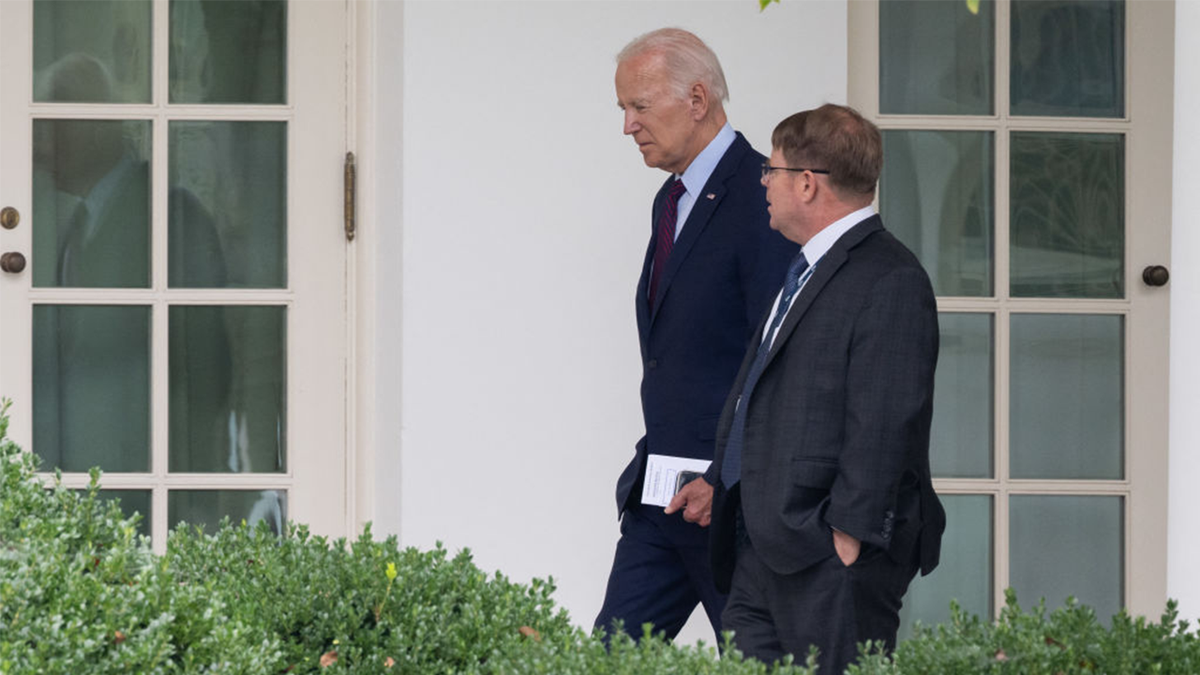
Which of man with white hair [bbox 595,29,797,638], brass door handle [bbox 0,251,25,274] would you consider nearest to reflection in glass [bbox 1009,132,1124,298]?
man with white hair [bbox 595,29,797,638]

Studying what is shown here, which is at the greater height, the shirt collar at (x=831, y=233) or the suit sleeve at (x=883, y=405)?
the shirt collar at (x=831, y=233)

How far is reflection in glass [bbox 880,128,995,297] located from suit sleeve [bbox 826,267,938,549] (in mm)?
1749

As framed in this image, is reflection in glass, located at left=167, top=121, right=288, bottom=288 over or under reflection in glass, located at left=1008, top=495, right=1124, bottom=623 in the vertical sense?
over

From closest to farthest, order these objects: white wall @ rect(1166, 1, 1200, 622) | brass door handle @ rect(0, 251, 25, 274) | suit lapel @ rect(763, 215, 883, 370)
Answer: suit lapel @ rect(763, 215, 883, 370)
white wall @ rect(1166, 1, 1200, 622)
brass door handle @ rect(0, 251, 25, 274)

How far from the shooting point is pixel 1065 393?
4594 mm

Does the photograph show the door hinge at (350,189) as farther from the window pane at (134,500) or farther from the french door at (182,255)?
the window pane at (134,500)

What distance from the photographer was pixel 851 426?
9.21 ft

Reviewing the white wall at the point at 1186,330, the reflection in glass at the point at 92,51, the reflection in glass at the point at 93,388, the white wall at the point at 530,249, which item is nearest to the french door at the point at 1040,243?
the white wall at the point at 530,249

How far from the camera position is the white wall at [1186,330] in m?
3.17

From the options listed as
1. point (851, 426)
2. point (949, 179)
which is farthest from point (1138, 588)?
point (851, 426)

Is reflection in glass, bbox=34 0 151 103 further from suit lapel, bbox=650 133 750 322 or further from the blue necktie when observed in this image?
the blue necktie

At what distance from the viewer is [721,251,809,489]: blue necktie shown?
2.97 m

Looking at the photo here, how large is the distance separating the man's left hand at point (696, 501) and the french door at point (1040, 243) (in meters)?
1.59

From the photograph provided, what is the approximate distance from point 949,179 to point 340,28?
71.1 inches
